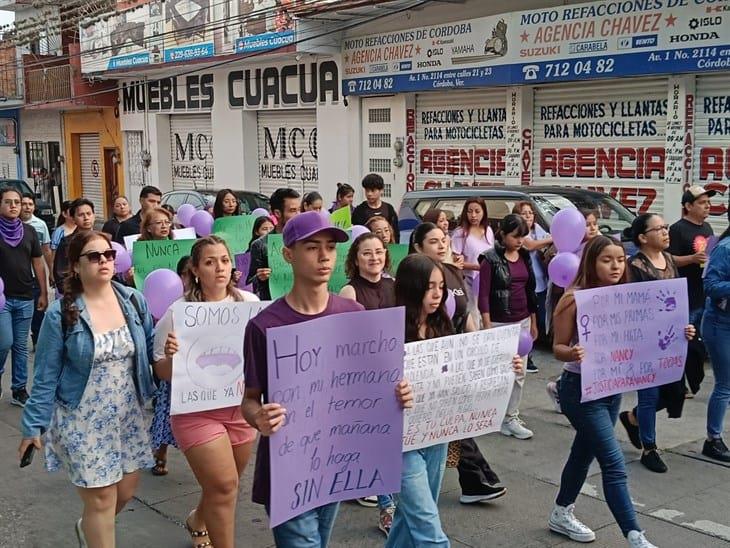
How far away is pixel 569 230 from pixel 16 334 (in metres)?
4.85

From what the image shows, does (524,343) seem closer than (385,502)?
No

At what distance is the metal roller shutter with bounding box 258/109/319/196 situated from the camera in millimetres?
22016

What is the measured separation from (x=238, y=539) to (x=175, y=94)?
74.1ft

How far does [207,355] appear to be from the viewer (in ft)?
15.0

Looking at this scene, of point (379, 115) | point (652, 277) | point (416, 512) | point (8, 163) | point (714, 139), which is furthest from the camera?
point (8, 163)

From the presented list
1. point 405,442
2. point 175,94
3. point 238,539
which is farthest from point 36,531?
point 175,94

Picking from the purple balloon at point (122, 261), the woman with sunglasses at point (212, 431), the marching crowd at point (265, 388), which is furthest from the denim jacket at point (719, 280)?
the purple balloon at point (122, 261)

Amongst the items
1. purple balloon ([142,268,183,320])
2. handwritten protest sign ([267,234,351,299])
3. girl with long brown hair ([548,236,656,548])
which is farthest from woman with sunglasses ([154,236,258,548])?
handwritten protest sign ([267,234,351,299])

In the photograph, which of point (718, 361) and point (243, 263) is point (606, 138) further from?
point (718, 361)

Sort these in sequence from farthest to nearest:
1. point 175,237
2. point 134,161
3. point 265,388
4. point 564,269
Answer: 1. point 134,161
2. point 175,237
3. point 564,269
4. point 265,388

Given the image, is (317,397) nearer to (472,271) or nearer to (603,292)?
(603,292)

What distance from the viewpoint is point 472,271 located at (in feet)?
26.1

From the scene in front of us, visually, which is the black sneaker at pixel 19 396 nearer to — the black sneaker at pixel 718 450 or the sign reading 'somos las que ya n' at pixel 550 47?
the black sneaker at pixel 718 450

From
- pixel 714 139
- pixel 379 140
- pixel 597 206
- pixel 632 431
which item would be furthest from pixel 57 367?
pixel 379 140
